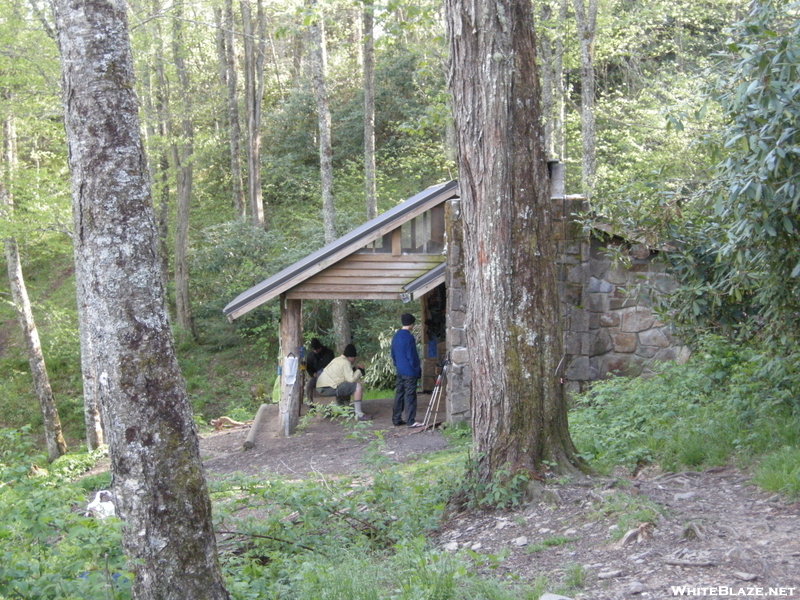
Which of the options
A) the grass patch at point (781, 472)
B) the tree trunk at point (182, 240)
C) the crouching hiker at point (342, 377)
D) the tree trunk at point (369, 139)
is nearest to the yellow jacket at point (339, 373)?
the crouching hiker at point (342, 377)

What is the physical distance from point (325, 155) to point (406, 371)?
8351 millimetres

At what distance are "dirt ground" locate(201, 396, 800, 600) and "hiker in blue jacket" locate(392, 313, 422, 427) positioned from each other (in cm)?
592

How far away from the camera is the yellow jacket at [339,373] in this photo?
44.5 ft

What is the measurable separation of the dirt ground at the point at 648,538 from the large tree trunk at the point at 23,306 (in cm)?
1269

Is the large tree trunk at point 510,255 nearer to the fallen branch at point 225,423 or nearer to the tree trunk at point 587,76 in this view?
the fallen branch at point 225,423

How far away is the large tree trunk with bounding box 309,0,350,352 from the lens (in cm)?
1767

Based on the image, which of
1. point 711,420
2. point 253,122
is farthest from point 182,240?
point 711,420

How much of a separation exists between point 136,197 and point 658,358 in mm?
8775

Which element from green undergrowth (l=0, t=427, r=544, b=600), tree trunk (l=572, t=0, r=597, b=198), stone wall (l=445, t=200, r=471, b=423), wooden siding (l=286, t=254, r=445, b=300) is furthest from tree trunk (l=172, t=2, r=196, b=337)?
green undergrowth (l=0, t=427, r=544, b=600)

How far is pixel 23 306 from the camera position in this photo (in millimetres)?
15430

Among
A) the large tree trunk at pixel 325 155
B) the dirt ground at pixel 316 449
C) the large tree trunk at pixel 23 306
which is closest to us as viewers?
the dirt ground at pixel 316 449

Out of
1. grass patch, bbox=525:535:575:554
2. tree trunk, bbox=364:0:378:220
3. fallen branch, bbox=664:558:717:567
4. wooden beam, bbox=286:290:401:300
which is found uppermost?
tree trunk, bbox=364:0:378:220

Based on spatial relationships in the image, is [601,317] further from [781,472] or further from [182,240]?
[182,240]

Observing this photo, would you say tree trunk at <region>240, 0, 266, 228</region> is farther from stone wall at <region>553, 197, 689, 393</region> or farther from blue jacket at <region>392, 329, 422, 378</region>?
stone wall at <region>553, 197, 689, 393</region>
